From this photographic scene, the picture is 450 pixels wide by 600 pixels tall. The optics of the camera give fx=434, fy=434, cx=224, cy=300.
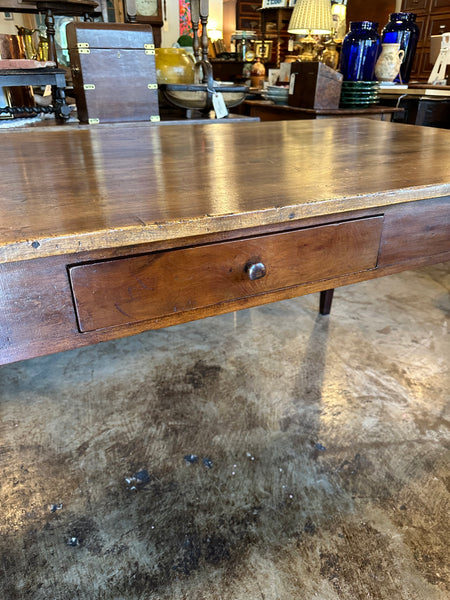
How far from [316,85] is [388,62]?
68 cm

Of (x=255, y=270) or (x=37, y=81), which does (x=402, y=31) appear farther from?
→ (x=255, y=270)

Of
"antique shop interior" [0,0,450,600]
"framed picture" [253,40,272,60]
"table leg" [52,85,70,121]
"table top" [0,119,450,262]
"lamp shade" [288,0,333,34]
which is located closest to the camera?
"table top" [0,119,450,262]

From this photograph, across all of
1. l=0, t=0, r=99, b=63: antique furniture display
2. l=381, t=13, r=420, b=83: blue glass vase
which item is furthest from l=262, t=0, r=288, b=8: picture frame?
l=0, t=0, r=99, b=63: antique furniture display

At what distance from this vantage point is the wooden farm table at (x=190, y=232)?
0.46 meters

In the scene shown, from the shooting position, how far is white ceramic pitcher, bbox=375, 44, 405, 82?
2.30 m

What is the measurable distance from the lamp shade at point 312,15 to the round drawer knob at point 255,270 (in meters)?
A: 2.43

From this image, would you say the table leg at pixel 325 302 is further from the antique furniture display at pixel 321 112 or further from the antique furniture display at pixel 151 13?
the antique furniture display at pixel 151 13

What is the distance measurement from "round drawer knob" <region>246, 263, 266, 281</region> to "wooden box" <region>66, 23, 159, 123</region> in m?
1.51

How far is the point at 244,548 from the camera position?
0.84 meters

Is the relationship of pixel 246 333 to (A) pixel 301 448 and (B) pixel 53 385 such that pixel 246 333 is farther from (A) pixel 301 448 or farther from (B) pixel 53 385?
(B) pixel 53 385


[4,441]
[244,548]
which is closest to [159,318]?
[244,548]

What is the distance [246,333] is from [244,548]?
78 centimetres

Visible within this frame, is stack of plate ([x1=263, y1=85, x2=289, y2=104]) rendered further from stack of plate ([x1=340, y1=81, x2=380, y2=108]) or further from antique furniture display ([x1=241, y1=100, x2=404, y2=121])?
stack of plate ([x1=340, y1=81, x2=380, y2=108])

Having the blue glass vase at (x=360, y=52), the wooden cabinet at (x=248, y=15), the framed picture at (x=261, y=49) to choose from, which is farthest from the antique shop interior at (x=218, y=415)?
the wooden cabinet at (x=248, y=15)
